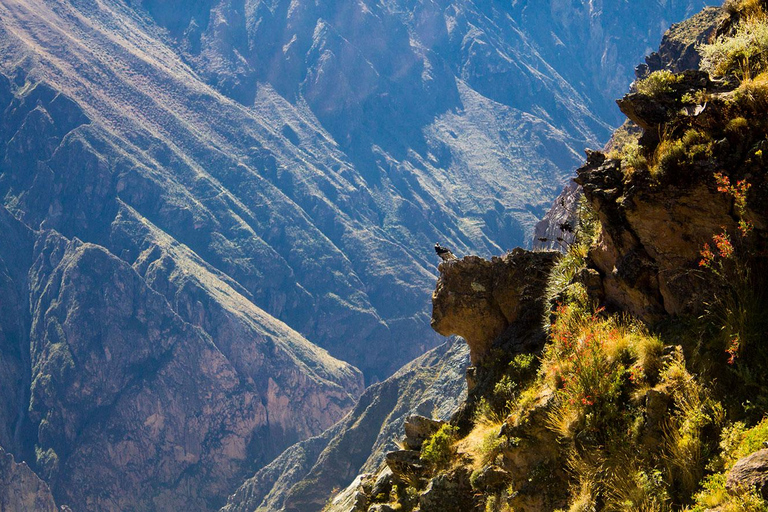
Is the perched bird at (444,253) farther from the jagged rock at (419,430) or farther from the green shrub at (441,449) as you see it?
the green shrub at (441,449)

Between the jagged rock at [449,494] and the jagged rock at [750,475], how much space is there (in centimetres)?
603

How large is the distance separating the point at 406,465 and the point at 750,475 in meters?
8.75

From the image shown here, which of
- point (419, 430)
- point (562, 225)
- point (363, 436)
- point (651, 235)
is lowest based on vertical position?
point (363, 436)

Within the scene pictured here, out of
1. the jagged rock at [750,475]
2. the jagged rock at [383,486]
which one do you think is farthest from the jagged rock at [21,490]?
the jagged rock at [750,475]

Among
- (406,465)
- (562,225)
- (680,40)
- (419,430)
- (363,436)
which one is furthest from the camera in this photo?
(363,436)

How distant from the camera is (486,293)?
1761cm

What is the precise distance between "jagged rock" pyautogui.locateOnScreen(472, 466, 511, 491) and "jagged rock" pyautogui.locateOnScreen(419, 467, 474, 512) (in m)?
0.73

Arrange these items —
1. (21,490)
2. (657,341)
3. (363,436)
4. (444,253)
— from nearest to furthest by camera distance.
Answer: (657,341) < (444,253) < (363,436) < (21,490)

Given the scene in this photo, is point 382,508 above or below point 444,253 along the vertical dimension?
below

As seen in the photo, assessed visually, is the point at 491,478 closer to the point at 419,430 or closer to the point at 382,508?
the point at 382,508

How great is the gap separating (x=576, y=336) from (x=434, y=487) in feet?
13.4

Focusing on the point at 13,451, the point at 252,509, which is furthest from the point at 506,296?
the point at 13,451

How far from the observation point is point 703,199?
1117cm

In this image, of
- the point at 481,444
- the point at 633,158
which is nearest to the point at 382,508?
the point at 481,444
